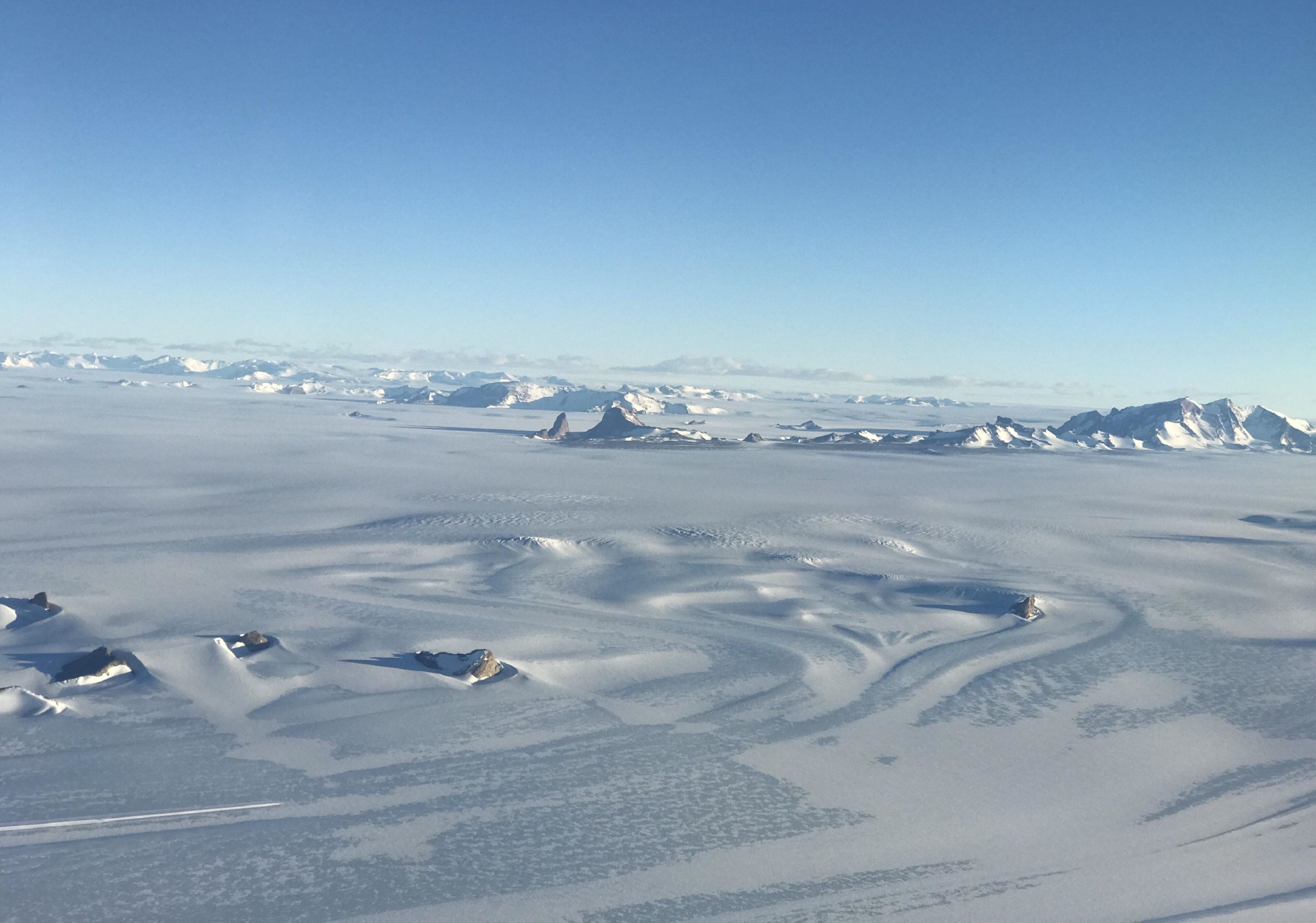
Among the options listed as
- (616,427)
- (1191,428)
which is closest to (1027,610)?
(616,427)

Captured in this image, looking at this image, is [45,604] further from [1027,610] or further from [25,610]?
[1027,610]

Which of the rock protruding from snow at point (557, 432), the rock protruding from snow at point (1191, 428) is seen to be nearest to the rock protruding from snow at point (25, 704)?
the rock protruding from snow at point (557, 432)

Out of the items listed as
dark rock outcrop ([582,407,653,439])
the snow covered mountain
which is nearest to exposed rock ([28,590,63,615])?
dark rock outcrop ([582,407,653,439])

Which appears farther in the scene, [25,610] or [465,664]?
[25,610]

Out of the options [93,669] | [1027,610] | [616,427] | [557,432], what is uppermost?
[616,427]

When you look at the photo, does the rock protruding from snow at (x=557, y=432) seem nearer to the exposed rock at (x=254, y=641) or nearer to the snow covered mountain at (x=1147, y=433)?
the snow covered mountain at (x=1147, y=433)
